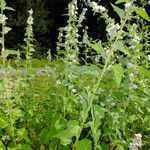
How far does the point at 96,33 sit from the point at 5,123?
35.0m

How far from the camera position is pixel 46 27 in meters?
36.4

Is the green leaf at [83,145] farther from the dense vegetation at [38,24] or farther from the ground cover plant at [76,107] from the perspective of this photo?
the dense vegetation at [38,24]

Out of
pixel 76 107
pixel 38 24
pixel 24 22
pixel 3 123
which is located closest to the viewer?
pixel 3 123

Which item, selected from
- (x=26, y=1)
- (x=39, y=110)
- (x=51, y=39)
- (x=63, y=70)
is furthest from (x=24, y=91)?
(x=51, y=39)

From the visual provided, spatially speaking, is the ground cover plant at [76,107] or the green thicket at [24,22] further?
the green thicket at [24,22]

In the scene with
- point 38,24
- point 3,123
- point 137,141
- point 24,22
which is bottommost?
point 38,24

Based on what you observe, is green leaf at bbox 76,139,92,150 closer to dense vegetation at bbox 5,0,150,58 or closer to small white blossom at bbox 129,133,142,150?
small white blossom at bbox 129,133,142,150

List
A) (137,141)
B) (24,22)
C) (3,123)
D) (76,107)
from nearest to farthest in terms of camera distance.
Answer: (137,141) < (3,123) < (76,107) < (24,22)

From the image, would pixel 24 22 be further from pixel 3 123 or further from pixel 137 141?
pixel 137 141

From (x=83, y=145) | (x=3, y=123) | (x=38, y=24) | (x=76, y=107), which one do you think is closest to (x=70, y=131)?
(x=83, y=145)

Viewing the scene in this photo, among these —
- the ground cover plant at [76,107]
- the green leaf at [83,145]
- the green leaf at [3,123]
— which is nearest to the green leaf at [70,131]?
the ground cover plant at [76,107]

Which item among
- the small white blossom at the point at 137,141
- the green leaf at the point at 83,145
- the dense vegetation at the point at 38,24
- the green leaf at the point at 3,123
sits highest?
the small white blossom at the point at 137,141

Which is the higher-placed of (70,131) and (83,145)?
(70,131)

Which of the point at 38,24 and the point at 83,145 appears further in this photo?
the point at 38,24
